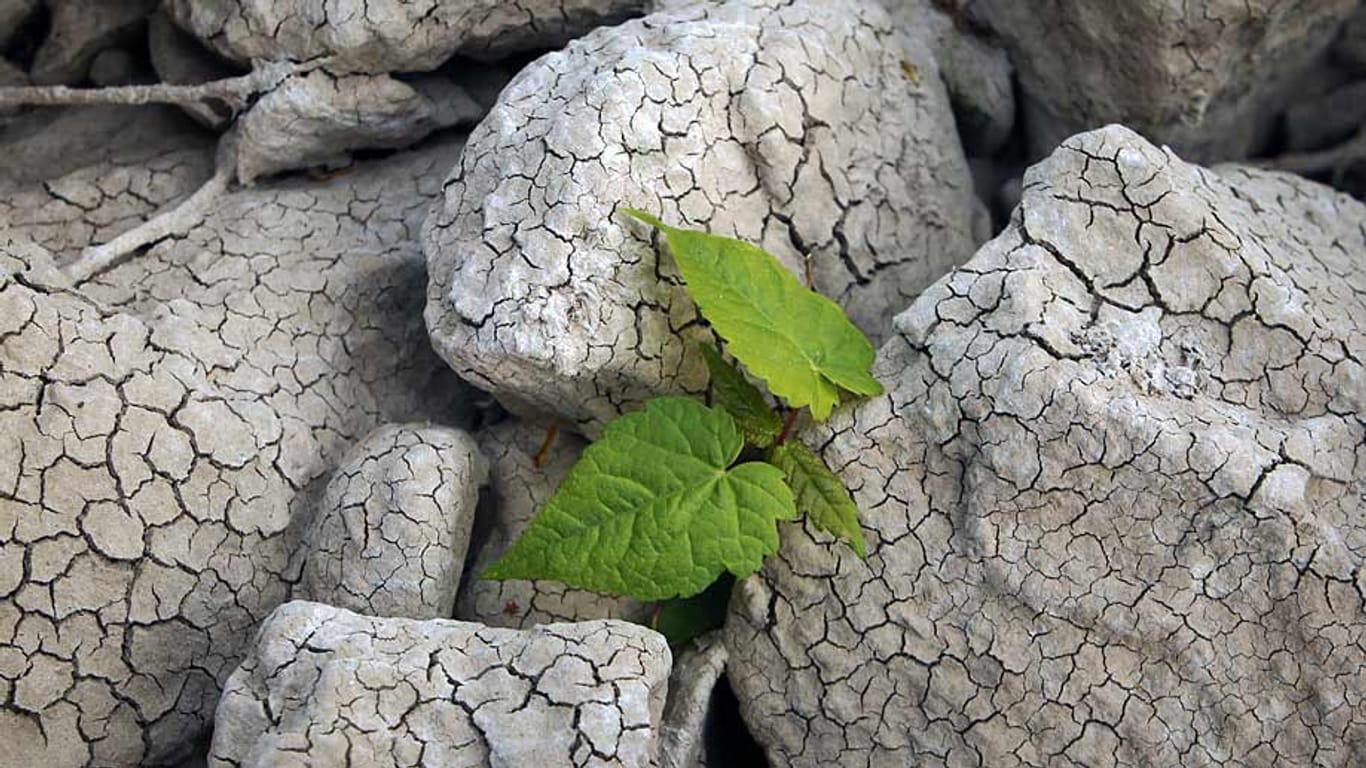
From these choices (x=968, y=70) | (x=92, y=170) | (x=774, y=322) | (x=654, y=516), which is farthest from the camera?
(x=968, y=70)

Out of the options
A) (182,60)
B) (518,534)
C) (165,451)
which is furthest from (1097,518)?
(182,60)

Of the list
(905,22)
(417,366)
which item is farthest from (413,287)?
(905,22)

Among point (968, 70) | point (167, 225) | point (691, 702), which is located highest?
point (968, 70)

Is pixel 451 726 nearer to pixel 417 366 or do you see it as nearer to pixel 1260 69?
pixel 417 366

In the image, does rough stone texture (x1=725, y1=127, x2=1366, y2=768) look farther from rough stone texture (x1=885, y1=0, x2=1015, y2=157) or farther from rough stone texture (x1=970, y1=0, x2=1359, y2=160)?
rough stone texture (x1=885, y1=0, x2=1015, y2=157)

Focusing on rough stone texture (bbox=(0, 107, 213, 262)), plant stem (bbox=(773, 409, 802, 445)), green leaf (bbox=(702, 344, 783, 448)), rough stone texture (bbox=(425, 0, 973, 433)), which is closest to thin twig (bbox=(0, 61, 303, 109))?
rough stone texture (bbox=(0, 107, 213, 262))

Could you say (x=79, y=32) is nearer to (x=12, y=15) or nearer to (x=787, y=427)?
(x=12, y=15)
